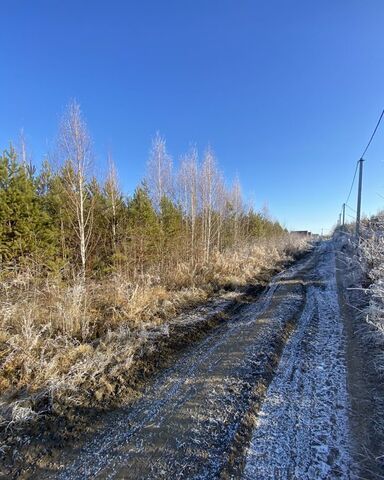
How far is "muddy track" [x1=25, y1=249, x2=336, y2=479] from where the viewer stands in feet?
7.99

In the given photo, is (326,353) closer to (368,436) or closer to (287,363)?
(287,363)

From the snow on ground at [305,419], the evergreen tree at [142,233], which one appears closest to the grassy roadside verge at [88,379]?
the snow on ground at [305,419]

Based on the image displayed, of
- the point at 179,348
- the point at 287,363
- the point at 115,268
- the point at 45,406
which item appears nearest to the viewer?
the point at 45,406

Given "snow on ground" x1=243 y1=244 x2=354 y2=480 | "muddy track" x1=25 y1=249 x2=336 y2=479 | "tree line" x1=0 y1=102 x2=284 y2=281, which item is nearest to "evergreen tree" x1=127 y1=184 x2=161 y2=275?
"tree line" x1=0 y1=102 x2=284 y2=281

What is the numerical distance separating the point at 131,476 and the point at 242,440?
110 cm

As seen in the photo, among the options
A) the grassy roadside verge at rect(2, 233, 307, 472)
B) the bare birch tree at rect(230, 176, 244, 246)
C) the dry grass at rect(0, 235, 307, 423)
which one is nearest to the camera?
the grassy roadside verge at rect(2, 233, 307, 472)

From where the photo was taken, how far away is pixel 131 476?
2.35 m

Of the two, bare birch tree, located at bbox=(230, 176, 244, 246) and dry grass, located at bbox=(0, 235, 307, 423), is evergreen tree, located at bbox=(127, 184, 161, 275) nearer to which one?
dry grass, located at bbox=(0, 235, 307, 423)

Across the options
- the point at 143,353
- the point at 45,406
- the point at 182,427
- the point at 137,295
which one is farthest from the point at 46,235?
the point at 182,427

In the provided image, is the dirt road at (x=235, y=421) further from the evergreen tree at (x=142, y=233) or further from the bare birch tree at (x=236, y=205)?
the bare birch tree at (x=236, y=205)

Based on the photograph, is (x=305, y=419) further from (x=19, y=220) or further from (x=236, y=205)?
(x=236, y=205)

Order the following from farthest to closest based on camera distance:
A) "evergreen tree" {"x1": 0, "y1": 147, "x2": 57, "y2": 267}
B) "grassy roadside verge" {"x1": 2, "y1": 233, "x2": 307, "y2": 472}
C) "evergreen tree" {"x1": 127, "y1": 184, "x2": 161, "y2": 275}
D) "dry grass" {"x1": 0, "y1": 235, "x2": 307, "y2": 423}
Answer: "evergreen tree" {"x1": 127, "y1": 184, "x2": 161, "y2": 275} → "evergreen tree" {"x1": 0, "y1": 147, "x2": 57, "y2": 267} → "dry grass" {"x1": 0, "y1": 235, "x2": 307, "y2": 423} → "grassy roadside verge" {"x1": 2, "y1": 233, "x2": 307, "y2": 472}

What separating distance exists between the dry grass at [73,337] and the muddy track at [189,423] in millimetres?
608

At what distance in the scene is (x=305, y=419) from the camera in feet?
10.0
